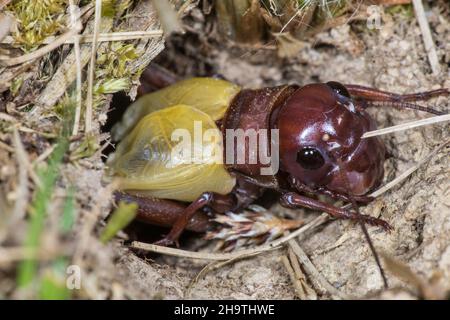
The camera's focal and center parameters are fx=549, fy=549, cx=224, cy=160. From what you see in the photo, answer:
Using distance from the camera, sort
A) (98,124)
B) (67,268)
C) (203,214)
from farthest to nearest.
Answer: (203,214) < (98,124) < (67,268)

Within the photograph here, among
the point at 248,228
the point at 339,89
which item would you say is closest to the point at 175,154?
the point at 248,228

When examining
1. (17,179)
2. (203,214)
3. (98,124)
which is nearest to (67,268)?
(17,179)

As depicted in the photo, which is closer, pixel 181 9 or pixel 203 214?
pixel 181 9

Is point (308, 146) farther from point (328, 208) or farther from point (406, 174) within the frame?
point (406, 174)

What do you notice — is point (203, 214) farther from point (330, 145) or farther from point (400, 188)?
point (400, 188)

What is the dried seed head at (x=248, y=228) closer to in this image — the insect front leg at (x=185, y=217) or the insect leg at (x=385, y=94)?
the insect front leg at (x=185, y=217)

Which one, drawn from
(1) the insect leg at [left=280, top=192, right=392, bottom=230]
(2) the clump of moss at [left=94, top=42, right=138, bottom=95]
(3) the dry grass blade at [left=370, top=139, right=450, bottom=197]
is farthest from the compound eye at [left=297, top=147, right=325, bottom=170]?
(2) the clump of moss at [left=94, top=42, right=138, bottom=95]
